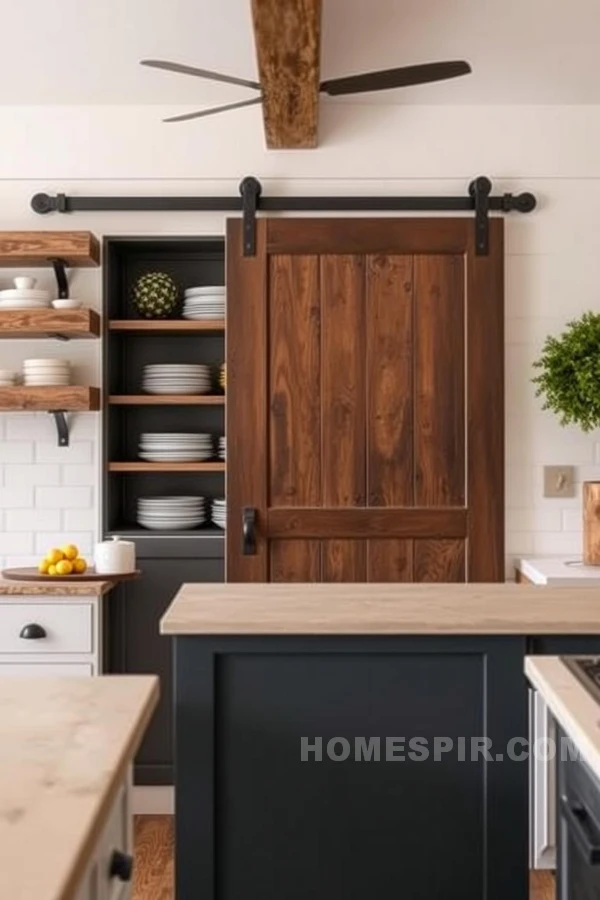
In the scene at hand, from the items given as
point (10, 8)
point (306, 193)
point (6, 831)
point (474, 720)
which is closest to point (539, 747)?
point (474, 720)

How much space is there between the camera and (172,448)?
139 inches

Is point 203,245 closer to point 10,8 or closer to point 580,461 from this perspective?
point 10,8

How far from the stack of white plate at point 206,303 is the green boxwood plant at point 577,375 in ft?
4.06

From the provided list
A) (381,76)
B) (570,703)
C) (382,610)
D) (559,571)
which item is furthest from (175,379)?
(570,703)

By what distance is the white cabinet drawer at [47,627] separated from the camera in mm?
3068

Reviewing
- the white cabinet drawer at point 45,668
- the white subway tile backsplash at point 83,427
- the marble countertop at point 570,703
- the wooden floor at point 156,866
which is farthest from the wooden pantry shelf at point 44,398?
the marble countertop at point 570,703

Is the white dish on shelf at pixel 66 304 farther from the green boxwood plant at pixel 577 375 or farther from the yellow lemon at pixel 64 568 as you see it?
the green boxwood plant at pixel 577 375

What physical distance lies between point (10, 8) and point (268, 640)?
6.56ft

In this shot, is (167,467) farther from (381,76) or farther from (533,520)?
(381,76)

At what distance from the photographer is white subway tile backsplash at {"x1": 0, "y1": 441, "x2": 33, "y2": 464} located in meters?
3.51

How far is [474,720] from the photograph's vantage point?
2039 mm

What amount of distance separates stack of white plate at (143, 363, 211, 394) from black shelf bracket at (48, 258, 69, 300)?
0.42 m

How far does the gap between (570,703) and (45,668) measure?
2.11m

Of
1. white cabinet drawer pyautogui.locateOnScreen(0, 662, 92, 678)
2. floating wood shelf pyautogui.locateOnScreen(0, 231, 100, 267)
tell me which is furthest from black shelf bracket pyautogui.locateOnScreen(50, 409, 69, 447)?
white cabinet drawer pyautogui.locateOnScreen(0, 662, 92, 678)
